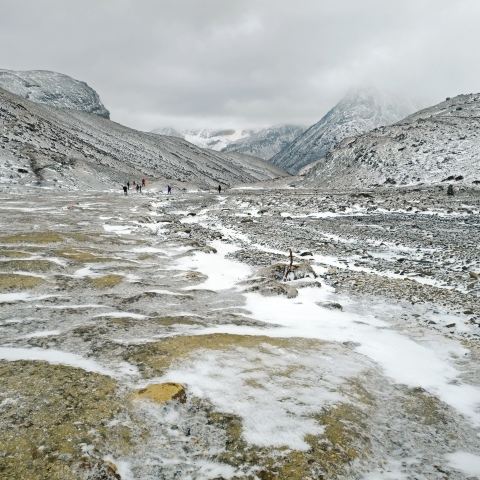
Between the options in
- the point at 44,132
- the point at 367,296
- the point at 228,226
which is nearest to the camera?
the point at 367,296

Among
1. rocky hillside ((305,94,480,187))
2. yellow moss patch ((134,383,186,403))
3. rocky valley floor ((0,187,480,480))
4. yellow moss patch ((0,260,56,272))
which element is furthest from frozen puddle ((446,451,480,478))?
rocky hillside ((305,94,480,187))

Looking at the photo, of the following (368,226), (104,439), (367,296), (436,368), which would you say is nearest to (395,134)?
(368,226)

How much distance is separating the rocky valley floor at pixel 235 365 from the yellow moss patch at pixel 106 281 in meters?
0.12

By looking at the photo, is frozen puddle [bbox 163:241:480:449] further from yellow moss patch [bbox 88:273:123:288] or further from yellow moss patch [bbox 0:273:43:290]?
yellow moss patch [bbox 0:273:43:290]

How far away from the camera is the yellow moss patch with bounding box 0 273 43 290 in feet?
57.6

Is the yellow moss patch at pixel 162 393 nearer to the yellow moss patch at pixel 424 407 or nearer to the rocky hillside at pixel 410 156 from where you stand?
the yellow moss patch at pixel 424 407

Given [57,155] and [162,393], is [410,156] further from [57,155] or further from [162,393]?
[162,393]

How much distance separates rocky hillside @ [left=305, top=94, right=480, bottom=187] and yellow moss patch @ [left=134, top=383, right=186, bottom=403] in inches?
2731

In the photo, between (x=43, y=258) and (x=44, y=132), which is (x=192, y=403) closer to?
(x=43, y=258)

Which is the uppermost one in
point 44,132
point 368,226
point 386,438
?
point 44,132

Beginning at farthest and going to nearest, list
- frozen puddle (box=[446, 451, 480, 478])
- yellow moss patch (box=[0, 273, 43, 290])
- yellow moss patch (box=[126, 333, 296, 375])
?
yellow moss patch (box=[0, 273, 43, 290])
yellow moss patch (box=[126, 333, 296, 375])
frozen puddle (box=[446, 451, 480, 478])

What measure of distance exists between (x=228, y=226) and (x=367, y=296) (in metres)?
25.9

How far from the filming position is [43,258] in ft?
74.1

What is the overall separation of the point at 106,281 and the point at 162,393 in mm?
11090
